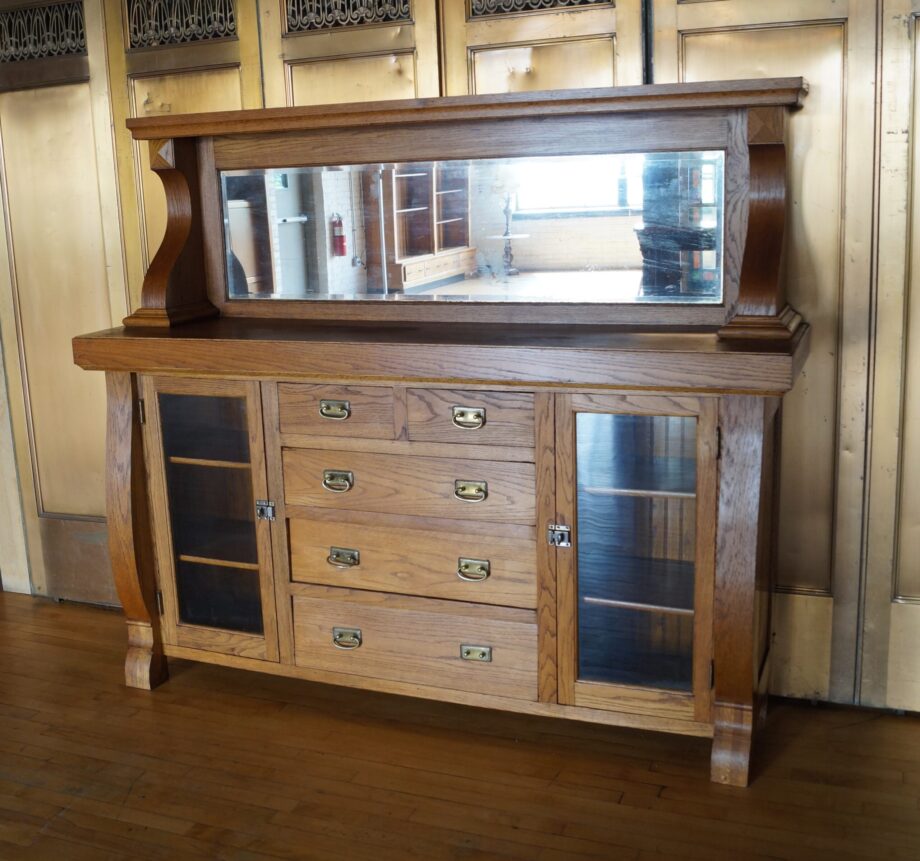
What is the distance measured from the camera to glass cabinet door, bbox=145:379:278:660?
298 cm

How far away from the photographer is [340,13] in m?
3.23

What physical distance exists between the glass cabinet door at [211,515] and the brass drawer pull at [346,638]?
0.64 ft

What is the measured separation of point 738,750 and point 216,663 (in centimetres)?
150

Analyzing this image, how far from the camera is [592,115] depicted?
280cm

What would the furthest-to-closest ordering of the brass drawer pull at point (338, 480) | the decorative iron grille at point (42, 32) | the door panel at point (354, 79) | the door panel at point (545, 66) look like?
the decorative iron grille at point (42, 32), the door panel at point (354, 79), the door panel at point (545, 66), the brass drawer pull at point (338, 480)

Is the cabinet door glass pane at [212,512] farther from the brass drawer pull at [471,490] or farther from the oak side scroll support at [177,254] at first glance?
the brass drawer pull at [471,490]

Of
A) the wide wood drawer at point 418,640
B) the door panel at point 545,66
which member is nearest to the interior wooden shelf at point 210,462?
the wide wood drawer at point 418,640

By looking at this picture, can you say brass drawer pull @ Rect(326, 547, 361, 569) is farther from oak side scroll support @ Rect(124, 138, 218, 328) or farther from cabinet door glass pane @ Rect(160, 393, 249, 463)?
oak side scroll support @ Rect(124, 138, 218, 328)

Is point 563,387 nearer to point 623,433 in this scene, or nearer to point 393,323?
point 623,433

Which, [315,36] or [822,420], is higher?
[315,36]

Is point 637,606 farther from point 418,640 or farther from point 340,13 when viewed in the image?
point 340,13

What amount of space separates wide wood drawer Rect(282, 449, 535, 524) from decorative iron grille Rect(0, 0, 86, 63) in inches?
68.0

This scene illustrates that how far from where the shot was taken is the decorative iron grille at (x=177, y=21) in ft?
11.1

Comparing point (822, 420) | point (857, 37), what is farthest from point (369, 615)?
point (857, 37)
